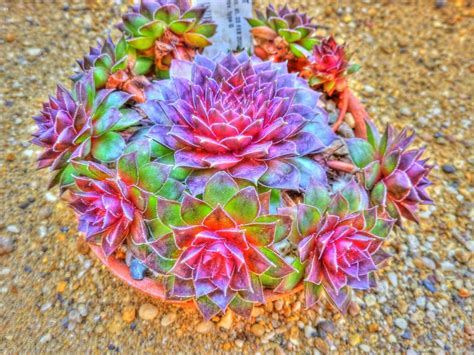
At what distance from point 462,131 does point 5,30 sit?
214 centimetres

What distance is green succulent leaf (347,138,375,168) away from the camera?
1.21 metres

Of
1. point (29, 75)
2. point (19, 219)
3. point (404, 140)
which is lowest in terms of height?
point (19, 219)

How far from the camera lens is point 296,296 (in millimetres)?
1473

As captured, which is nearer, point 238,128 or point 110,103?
point 238,128

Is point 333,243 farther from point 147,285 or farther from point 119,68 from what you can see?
point 119,68

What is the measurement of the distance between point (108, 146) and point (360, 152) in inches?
26.1

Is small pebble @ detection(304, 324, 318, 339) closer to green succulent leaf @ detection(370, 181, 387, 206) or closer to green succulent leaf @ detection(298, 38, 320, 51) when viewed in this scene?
green succulent leaf @ detection(370, 181, 387, 206)

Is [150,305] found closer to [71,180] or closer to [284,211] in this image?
[71,180]

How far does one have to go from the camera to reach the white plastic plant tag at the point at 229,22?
5.00 ft

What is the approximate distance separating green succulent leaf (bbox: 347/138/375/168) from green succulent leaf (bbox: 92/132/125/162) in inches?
23.7

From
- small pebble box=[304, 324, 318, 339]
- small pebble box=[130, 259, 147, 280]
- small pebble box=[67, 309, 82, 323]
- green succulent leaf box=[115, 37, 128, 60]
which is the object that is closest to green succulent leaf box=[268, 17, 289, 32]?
green succulent leaf box=[115, 37, 128, 60]

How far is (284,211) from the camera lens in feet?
3.58

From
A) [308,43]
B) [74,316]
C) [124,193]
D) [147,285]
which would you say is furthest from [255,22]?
[74,316]

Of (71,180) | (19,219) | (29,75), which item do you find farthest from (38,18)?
(71,180)
